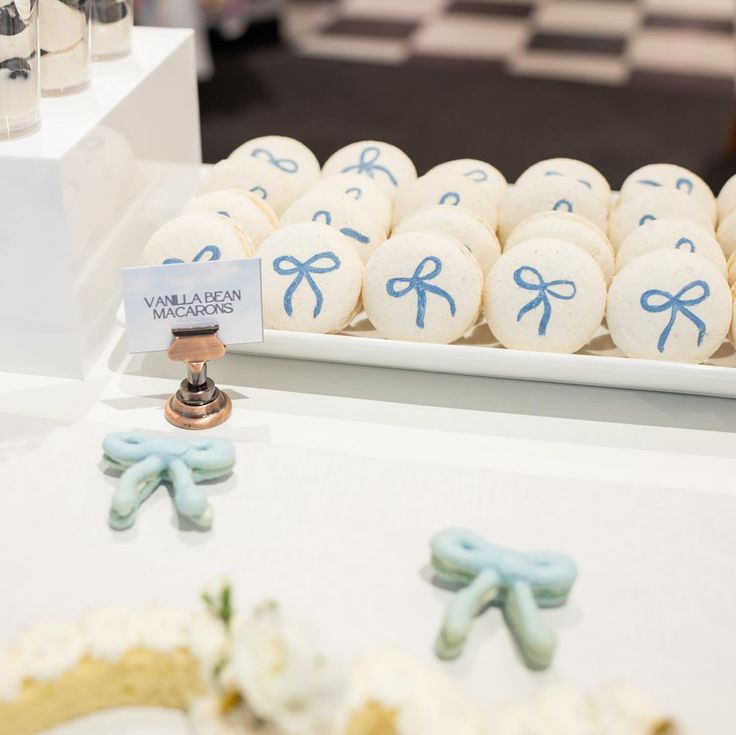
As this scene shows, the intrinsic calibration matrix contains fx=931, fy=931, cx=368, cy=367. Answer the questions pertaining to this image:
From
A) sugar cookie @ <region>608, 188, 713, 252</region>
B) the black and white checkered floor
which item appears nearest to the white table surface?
sugar cookie @ <region>608, 188, 713, 252</region>

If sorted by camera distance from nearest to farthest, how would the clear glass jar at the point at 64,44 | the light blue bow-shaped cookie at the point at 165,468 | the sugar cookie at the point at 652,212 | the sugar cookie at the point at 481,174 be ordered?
the light blue bow-shaped cookie at the point at 165,468 → the clear glass jar at the point at 64,44 → the sugar cookie at the point at 652,212 → the sugar cookie at the point at 481,174

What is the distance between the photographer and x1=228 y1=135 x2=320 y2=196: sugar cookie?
1.31 m

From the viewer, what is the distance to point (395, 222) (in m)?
1.25

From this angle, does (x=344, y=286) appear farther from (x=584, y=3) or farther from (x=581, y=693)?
(x=584, y=3)

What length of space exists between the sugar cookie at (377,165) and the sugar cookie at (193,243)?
0.95 feet

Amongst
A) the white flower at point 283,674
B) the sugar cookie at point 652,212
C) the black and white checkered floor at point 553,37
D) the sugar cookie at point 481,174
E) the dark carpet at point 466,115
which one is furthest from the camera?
the black and white checkered floor at point 553,37

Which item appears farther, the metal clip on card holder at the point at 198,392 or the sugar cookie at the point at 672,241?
the sugar cookie at the point at 672,241

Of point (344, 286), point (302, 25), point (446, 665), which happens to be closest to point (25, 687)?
point (446, 665)

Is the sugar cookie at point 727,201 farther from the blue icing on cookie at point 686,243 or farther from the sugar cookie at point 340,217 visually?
the sugar cookie at point 340,217

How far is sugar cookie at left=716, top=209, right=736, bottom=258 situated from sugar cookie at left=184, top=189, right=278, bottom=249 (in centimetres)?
58

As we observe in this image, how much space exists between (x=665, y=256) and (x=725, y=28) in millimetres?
3841

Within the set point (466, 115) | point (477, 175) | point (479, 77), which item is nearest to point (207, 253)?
point (477, 175)

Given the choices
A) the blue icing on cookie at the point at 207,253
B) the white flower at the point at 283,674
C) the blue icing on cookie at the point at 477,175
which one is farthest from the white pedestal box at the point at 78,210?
the white flower at the point at 283,674

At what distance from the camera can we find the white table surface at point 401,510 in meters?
0.79
